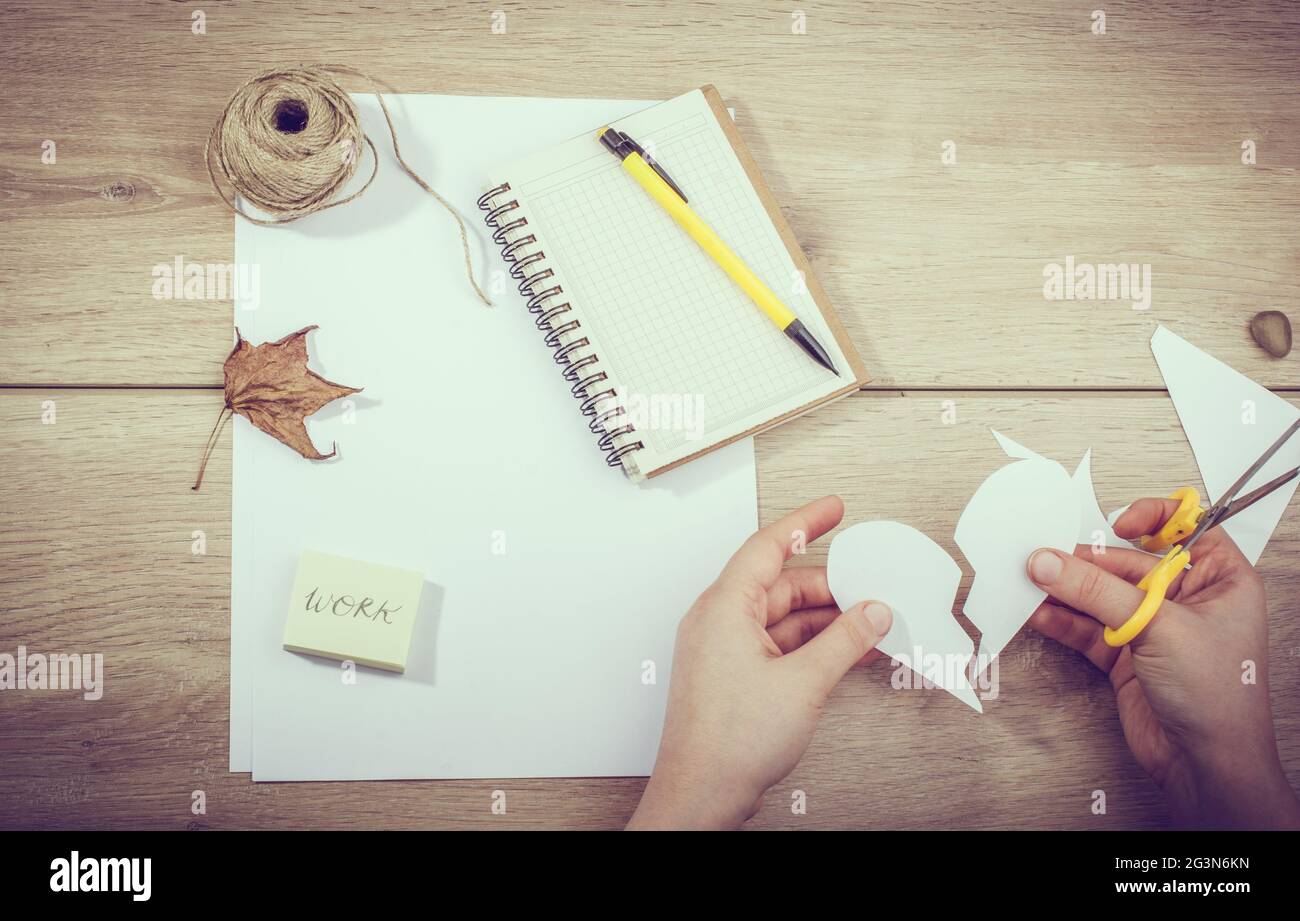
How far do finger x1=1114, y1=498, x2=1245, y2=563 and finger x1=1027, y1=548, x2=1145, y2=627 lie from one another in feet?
0.28

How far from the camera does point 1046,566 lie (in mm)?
763

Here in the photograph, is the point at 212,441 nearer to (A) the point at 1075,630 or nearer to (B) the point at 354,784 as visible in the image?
(B) the point at 354,784

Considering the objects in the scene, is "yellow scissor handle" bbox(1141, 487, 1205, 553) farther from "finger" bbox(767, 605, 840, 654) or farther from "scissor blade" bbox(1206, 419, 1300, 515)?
"finger" bbox(767, 605, 840, 654)

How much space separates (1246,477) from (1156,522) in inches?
3.6

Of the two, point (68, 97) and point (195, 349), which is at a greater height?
point (68, 97)

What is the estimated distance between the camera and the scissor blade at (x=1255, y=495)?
31.5 inches

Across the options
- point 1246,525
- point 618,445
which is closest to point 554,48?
point 618,445

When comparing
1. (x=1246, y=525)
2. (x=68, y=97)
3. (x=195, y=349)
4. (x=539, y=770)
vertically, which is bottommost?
(x=539, y=770)

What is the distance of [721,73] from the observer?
2.84ft

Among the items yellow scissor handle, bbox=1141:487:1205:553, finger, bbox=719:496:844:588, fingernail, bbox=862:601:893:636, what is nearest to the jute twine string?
finger, bbox=719:496:844:588

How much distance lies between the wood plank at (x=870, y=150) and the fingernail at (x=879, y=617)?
232mm

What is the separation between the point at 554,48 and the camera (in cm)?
85
